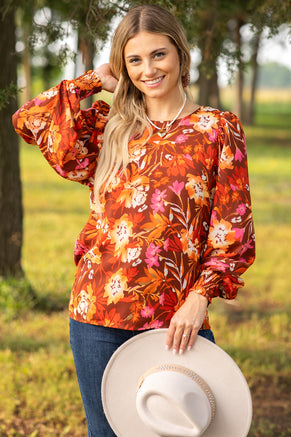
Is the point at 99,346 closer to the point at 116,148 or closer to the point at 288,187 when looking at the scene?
the point at 116,148

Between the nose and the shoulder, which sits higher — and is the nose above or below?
above

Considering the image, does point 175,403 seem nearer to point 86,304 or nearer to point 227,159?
point 86,304

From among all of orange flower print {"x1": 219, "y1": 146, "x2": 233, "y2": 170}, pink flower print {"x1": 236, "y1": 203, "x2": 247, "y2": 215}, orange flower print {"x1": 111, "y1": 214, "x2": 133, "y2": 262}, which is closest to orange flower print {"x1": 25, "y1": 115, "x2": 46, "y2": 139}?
orange flower print {"x1": 111, "y1": 214, "x2": 133, "y2": 262}

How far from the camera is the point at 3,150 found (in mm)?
5504

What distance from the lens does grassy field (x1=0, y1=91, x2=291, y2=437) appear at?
153 inches

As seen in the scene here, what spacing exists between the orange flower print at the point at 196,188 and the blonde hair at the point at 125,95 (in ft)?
0.82

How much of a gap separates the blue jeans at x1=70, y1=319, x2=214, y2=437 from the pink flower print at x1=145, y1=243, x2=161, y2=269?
0.26 metres

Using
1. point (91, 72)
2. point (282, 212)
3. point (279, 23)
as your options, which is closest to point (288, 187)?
point (282, 212)

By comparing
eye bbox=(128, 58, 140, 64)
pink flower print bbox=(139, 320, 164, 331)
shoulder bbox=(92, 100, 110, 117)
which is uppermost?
eye bbox=(128, 58, 140, 64)

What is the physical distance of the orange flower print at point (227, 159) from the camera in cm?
203

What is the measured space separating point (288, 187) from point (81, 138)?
40.0 ft

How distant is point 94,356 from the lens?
2180 mm

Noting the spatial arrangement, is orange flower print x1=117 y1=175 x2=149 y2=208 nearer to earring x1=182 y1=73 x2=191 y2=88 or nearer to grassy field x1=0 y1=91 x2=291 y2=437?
earring x1=182 y1=73 x2=191 y2=88

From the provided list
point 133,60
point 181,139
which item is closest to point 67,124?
point 133,60
